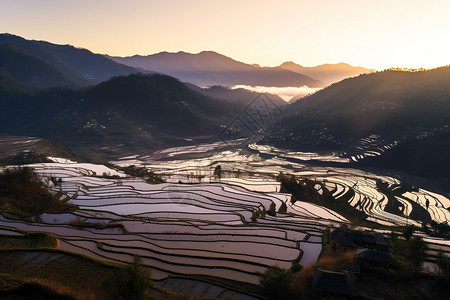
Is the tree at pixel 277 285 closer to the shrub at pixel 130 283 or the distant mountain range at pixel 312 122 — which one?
the shrub at pixel 130 283

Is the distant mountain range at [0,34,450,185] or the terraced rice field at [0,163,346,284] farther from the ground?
the distant mountain range at [0,34,450,185]

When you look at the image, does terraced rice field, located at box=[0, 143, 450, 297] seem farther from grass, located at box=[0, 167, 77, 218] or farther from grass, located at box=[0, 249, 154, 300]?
grass, located at box=[0, 167, 77, 218]

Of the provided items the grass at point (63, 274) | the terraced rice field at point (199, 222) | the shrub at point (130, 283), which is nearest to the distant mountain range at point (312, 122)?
the terraced rice field at point (199, 222)

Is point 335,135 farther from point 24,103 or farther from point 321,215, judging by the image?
point 24,103

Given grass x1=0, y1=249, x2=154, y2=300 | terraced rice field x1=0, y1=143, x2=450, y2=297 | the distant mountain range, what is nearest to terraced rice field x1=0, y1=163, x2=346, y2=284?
terraced rice field x1=0, y1=143, x2=450, y2=297

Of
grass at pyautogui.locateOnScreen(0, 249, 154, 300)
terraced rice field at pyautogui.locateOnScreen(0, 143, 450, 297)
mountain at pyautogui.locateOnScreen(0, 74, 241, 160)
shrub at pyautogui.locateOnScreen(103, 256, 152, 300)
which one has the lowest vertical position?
terraced rice field at pyautogui.locateOnScreen(0, 143, 450, 297)

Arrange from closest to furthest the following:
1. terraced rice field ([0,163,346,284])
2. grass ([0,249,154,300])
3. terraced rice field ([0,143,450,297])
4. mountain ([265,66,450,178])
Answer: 1. grass ([0,249,154,300])
2. terraced rice field ([0,163,346,284])
3. terraced rice field ([0,143,450,297])
4. mountain ([265,66,450,178])

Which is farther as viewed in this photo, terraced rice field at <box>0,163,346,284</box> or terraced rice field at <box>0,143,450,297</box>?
terraced rice field at <box>0,143,450,297</box>
